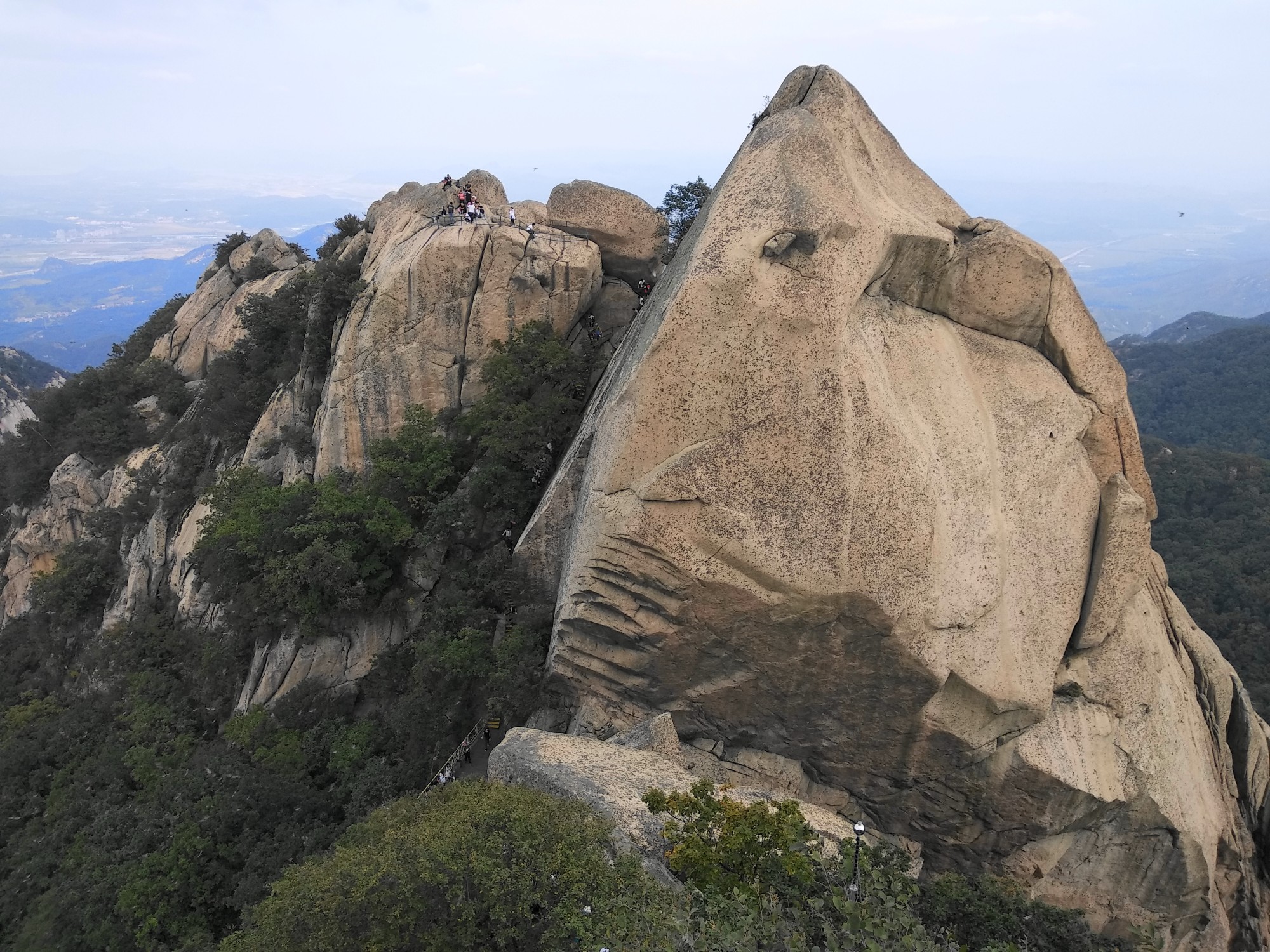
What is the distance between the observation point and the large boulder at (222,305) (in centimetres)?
3095

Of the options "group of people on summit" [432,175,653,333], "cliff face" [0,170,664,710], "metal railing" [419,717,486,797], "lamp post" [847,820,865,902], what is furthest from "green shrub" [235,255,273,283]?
"lamp post" [847,820,865,902]

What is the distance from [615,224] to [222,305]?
19.6 m

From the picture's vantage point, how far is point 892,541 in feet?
41.7

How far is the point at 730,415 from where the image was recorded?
42.2ft

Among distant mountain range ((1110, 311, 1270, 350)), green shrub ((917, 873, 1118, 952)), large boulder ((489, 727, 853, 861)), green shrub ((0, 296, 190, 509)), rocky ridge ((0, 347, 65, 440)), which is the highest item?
distant mountain range ((1110, 311, 1270, 350))

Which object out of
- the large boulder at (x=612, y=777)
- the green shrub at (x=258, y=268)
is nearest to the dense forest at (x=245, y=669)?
the large boulder at (x=612, y=777)

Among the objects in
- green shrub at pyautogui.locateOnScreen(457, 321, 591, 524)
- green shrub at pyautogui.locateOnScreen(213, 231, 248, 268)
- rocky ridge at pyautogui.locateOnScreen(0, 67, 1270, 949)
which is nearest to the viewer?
rocky ridge at pyautogui.locateOnScreen(0, 67, 1270, 949)

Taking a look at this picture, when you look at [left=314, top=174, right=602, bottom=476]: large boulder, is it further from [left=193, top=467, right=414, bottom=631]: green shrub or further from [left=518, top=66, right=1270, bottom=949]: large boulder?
[left=518, top=66, right=1270, bottom=949]: large boulder

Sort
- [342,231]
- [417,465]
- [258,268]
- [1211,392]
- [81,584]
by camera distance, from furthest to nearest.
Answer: [1211,392] → [258,268] → [342,231] → [81,584] → [417,465]

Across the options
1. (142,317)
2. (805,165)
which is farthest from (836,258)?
(142,317)

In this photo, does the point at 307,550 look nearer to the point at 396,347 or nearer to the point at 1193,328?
the point at 396,347

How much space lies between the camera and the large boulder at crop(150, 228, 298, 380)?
30953 mm

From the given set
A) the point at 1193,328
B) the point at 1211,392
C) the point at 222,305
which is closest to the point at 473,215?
the point at 222,305

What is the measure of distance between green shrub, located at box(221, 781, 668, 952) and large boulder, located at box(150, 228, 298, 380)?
25.6m
